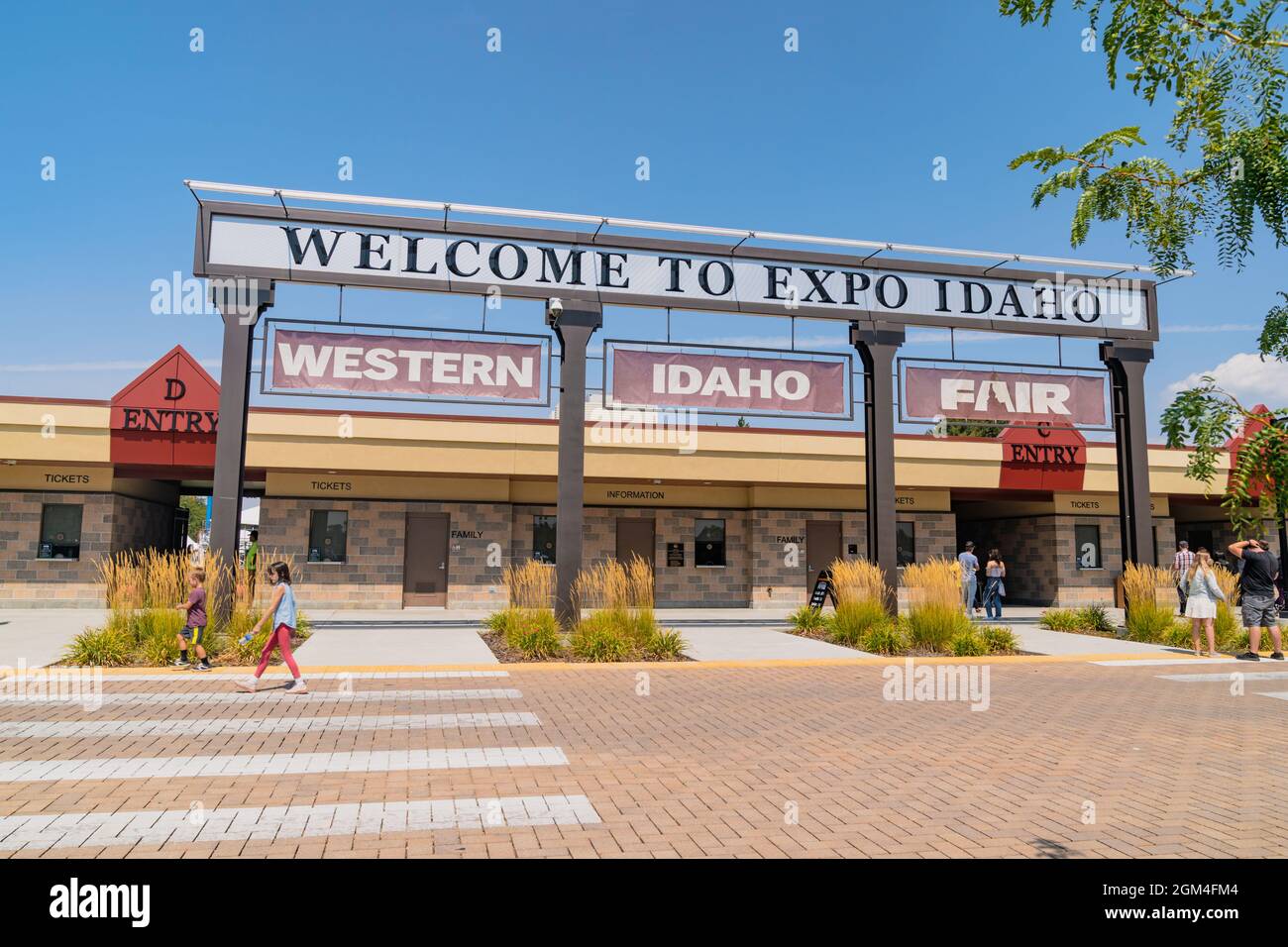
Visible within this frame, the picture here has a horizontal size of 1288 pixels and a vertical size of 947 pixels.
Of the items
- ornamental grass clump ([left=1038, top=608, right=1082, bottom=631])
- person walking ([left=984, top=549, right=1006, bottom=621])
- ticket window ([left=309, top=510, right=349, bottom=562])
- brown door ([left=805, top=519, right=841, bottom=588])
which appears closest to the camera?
ornamental grass clump ([left=1038, top=608, right=1082, bottom=631])

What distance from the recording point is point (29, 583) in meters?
23.0

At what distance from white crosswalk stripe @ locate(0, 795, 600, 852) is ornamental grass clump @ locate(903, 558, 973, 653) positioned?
34.0 feet

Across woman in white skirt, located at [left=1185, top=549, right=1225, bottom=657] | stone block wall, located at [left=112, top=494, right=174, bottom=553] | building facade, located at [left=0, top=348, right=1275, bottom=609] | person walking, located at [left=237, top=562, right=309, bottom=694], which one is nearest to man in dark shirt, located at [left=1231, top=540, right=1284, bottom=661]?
woman in white skirt, located at [left=1185, top=549, right=1225, bottom=657]

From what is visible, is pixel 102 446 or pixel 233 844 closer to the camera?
pixel 233 844

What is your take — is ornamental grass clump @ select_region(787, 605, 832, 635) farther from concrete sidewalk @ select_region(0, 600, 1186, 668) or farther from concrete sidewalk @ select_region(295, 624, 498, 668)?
concrete sidewalk @ select_region(295, 624, 498, 668)

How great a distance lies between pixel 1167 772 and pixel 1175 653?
966 cm

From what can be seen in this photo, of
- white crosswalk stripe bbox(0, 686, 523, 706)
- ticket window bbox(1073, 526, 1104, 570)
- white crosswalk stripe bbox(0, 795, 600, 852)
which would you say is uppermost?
ticket window bbox(1073, 526, 1104, 570)

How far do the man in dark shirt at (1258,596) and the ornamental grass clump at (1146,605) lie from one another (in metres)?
1.97

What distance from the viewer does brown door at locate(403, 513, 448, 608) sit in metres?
24.6

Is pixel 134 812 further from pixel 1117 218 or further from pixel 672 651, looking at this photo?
pixel 672 651

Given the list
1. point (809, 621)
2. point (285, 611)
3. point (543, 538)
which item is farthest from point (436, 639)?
point (543, 538)

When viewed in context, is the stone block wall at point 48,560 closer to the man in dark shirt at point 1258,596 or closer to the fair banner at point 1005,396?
the fair banner at point 1005,396

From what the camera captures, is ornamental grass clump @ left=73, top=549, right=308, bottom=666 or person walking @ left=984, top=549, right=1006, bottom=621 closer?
ornamental grass clump @ left=73, top=549, right=308, bottom=666
